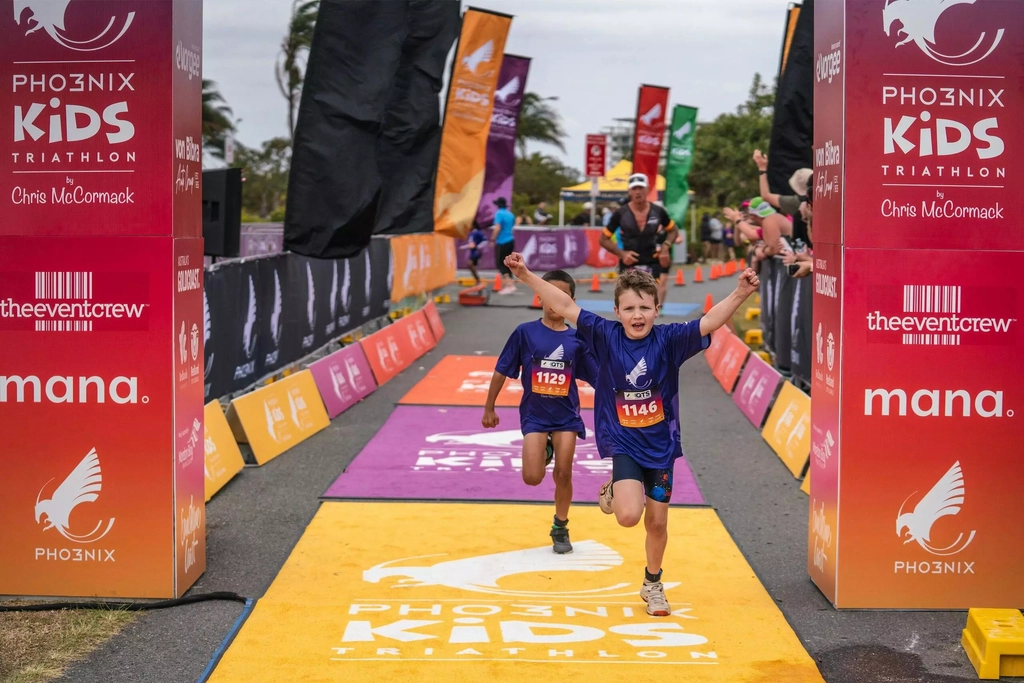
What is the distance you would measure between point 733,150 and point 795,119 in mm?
49639

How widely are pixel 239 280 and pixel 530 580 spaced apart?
5.90 metres

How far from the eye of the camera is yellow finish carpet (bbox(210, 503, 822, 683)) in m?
5.80

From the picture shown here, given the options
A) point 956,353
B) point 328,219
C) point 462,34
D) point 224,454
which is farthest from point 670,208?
point 956,353

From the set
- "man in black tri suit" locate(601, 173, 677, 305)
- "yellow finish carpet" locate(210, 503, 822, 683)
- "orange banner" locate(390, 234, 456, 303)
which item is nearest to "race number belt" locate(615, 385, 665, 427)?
"yellow finish carpet" locate(210, 503, 822, 683)

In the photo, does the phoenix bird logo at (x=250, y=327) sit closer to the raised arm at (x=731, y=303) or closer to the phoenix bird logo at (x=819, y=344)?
the phoenix bird logo at (x=819, y=344)

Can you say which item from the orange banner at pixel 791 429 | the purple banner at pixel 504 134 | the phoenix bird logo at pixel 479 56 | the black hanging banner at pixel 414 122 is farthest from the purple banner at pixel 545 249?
the orange banner at pixel 791 429

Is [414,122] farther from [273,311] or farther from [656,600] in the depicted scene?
[656,600]

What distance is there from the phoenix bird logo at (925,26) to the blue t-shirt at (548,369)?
2714 millimetres

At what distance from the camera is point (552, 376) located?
7809 millimetres

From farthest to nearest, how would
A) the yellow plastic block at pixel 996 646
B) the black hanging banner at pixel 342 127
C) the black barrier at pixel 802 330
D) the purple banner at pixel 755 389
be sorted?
the purple banner at pixel 755 389, the black hanging banner at pixel 342 127, the black barrier at pixel 802 330, the yellow plastic block at pixel 996 646

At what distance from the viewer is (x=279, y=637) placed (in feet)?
20.5

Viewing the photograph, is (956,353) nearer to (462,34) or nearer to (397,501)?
(397,501)

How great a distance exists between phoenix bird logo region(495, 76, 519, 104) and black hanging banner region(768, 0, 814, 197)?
12.7 m

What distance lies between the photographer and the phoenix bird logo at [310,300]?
1491cm
